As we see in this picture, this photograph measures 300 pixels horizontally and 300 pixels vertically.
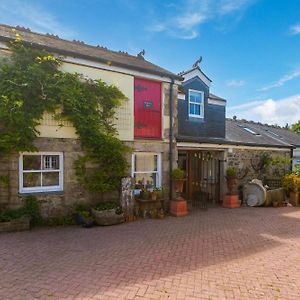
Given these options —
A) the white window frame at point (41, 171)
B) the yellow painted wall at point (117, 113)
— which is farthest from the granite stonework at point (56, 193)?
the yellow painted wall at point (117, 113)

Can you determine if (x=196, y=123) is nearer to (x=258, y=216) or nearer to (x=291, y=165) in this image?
(x=258, y=216)

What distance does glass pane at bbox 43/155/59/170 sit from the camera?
9.08 m

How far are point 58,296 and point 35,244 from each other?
289 cm

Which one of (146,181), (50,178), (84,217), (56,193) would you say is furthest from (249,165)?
(50,178)

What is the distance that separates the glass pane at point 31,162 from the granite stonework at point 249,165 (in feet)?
29.6

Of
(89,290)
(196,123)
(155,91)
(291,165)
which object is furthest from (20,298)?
(291,165)

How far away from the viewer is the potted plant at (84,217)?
28.7 feet

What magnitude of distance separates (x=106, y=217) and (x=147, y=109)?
15.3ft

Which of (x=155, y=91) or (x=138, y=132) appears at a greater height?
(x=155, y=91)

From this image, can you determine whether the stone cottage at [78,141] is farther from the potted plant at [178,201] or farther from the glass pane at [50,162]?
the potted plant at [178,201]

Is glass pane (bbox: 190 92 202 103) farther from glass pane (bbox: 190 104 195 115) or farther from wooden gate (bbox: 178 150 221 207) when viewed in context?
wooden gate (bbox: 178 150 221 207)

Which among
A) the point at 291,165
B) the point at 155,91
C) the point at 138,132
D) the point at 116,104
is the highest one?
the point at 155,91

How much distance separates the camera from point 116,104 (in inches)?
399

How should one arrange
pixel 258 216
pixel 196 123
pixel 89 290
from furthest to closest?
pixel 196 123 → pixel 258 216 → pixel 89 290
